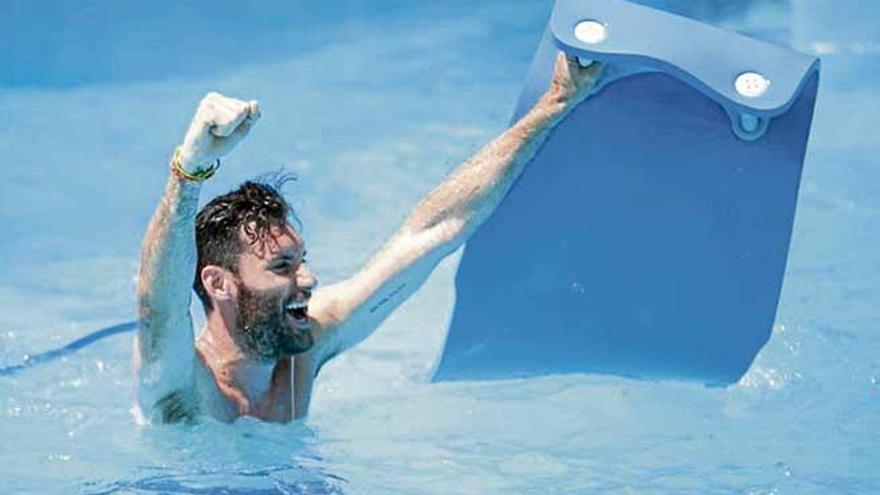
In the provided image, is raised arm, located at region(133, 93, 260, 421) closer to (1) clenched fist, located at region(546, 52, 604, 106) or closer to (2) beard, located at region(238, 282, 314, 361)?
(2) beard, located at region(238, 282, 314, 361)

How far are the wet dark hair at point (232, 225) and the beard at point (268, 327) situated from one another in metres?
0.08

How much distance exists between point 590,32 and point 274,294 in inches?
35.9

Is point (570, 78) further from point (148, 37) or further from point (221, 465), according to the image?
point (148, 37)

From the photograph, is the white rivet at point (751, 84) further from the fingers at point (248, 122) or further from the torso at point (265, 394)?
the fingers at point (248, 122)

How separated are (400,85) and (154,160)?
109 centimetres

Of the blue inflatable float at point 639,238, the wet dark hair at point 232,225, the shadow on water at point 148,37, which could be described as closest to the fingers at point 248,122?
the wet dark hair at point 232,225

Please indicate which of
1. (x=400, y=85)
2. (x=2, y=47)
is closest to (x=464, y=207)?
(x=400, y=85)

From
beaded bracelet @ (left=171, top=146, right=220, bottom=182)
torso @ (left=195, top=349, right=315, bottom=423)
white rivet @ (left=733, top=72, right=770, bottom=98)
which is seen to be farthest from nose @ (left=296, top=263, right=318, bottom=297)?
white rivet @ (left=733, top=72, right=770, bottom=98)

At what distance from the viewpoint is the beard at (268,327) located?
422 centimetres

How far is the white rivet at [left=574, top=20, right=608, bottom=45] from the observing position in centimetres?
442

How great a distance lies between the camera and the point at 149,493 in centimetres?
414

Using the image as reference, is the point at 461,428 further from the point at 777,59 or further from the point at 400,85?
the point at 400,85

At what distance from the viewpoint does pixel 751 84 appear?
14.6 feet

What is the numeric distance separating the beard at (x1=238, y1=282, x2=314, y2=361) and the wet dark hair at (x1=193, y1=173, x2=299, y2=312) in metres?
0.08
